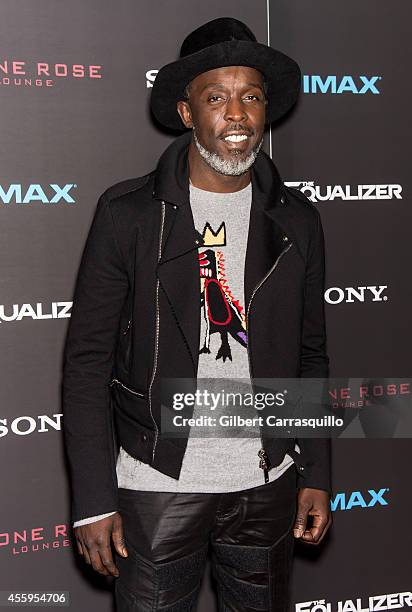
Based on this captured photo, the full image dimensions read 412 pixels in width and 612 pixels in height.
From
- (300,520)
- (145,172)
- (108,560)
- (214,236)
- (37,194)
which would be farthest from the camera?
(145,172)

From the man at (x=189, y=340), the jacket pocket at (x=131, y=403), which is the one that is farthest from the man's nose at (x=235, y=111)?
the jacket pocket at (x=131, y=403)

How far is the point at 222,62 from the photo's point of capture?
Answer: 1.96 meters

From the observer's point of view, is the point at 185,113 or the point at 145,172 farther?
the point at 145,172

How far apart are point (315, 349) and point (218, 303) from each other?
389 mm

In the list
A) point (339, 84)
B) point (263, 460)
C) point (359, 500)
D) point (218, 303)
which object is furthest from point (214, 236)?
point (359, 500)

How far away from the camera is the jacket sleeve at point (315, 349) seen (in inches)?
84.3

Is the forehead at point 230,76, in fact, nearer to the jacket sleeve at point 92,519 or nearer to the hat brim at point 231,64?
the hat brim at point 231,64

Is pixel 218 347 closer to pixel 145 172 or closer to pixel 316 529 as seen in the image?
pixel 316 529

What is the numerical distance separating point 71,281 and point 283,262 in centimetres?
96

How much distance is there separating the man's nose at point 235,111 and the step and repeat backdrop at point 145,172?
2.79 feet

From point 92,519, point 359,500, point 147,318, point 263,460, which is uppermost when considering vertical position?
point 147,318

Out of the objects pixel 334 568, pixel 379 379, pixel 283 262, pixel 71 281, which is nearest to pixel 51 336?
pixel 71 281

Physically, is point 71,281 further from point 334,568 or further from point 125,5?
point 334,568

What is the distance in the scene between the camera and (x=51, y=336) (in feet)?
8.98
